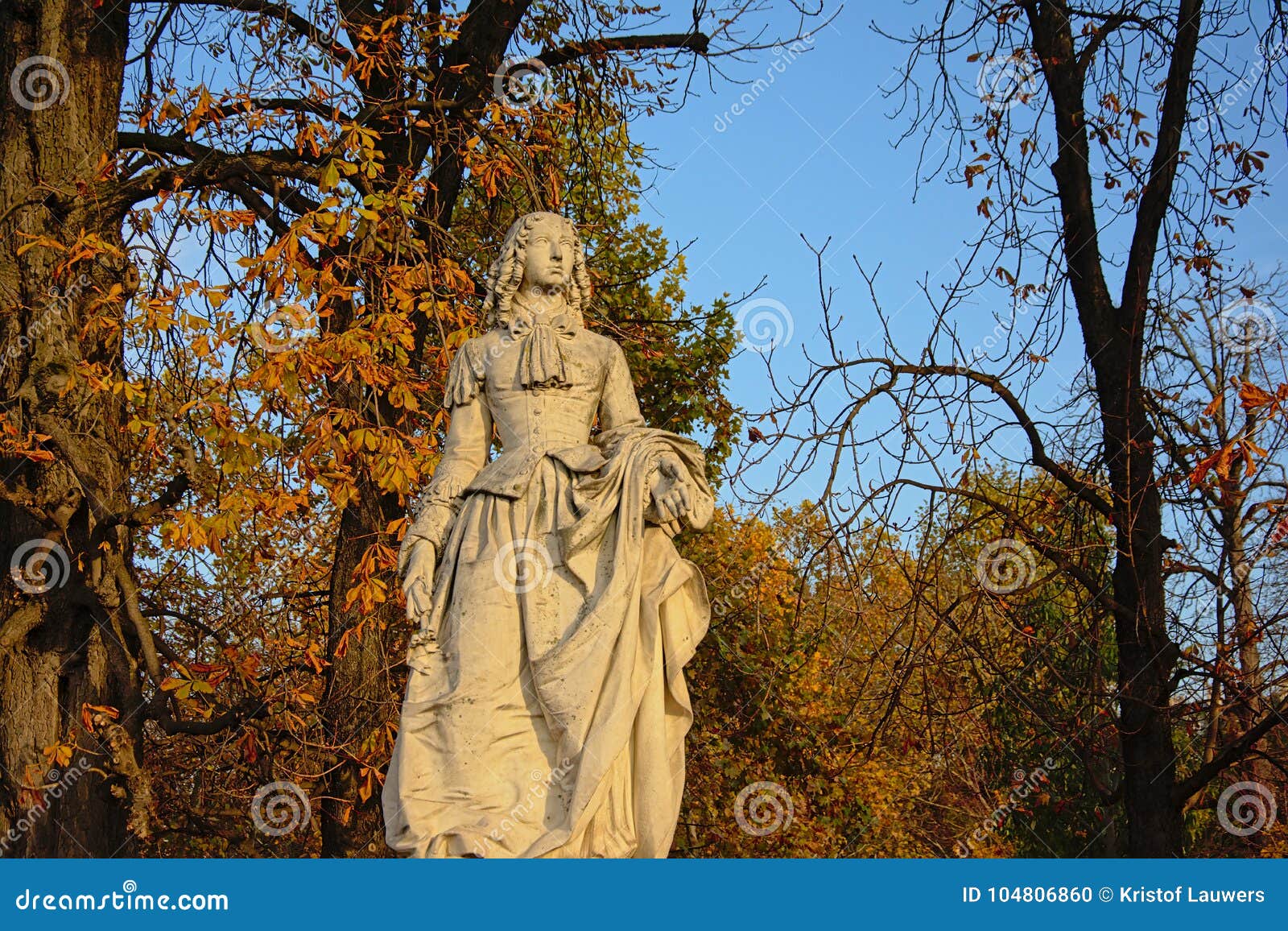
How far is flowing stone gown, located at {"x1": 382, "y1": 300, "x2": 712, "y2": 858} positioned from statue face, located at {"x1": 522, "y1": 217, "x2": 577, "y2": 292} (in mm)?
350

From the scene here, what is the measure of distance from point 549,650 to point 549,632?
9cm

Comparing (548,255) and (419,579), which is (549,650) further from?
(548,255)

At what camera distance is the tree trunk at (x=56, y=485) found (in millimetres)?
9344

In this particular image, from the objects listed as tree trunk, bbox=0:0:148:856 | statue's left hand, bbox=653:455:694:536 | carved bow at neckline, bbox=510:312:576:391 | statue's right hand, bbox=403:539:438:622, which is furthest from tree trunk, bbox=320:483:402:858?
statue's left hand, bbox=653:455:694:536

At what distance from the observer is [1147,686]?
28.3 ft

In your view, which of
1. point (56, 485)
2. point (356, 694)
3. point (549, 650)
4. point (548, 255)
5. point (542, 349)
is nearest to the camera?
point (549, 650)

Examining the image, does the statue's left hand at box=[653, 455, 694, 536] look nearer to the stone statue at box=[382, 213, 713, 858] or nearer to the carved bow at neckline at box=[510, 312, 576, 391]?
the stone statue at box=[382, 213, 713, 858]

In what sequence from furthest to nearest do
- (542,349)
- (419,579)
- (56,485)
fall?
(56,485) → (542,349) → (419,579)

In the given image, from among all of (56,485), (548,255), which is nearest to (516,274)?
(548,255)

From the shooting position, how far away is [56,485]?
973cm

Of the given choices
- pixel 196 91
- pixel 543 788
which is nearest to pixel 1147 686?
pixel 543 788

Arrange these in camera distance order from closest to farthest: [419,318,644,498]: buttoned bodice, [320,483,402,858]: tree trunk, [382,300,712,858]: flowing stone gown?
[382,300,712,858]: flowing stone gown → [419,318,644,498]: buttoned bodice → [320,483,402,858]: tree trunk

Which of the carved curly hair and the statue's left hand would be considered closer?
the statue's left hand

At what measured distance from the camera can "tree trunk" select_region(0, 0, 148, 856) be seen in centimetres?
934
